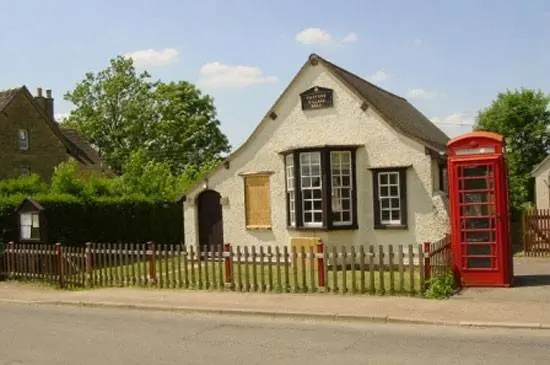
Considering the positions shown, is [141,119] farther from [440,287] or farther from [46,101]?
[440,287]

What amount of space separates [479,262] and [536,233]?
28.9ft

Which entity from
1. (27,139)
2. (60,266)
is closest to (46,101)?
(27,139)

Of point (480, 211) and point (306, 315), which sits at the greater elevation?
point (480, 211)

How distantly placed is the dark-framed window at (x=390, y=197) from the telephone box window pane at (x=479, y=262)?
4.97 meters

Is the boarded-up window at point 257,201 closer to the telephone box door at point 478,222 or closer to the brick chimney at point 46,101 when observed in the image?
the telephone box door at point 478,222

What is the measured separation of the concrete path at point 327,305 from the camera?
10.8 m

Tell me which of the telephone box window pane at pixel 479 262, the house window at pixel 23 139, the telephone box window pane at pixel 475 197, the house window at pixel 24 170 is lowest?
the telephone box window pane at pixel 479 262

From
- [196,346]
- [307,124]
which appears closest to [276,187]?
[307,124]

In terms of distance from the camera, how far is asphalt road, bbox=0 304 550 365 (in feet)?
28.2

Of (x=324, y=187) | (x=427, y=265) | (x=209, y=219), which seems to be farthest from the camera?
(x=209, y=219)

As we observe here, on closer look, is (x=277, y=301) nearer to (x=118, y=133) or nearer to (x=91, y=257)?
(x=91, y=257)

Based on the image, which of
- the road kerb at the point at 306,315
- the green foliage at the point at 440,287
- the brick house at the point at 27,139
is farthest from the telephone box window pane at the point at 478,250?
the brick house at the point at 27,139

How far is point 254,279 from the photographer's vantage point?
1493 centimetres

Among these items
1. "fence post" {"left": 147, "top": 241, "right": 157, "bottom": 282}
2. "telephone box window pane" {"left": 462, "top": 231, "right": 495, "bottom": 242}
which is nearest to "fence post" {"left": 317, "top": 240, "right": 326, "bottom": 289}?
"telephone box window pane" {"left": 462, "top": 231, "right": 495, "bottom": 242}
